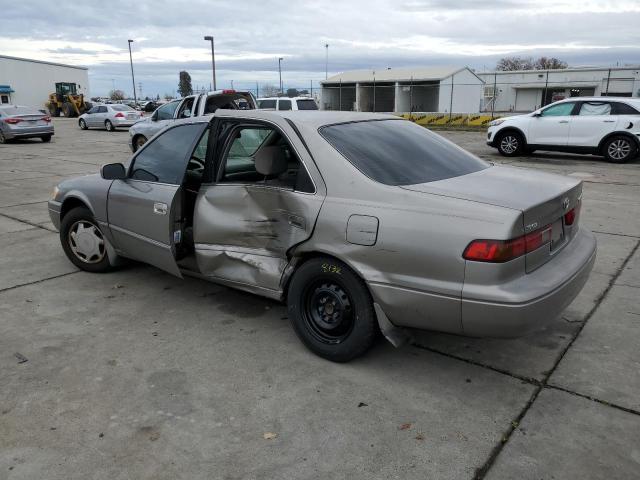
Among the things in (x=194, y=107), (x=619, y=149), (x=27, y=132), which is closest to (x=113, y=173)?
(x=194, y=107)

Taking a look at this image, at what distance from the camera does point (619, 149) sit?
13.2 m

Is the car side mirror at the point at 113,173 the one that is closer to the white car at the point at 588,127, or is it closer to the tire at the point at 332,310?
the tire at the point at 332,310

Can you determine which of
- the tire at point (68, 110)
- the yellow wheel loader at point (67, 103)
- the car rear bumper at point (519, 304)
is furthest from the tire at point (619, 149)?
the tire at point (68, 110)

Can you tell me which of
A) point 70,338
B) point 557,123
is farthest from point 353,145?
point 557,123

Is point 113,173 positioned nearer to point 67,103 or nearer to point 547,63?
point 67,103

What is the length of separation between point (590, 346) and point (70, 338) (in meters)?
3.67

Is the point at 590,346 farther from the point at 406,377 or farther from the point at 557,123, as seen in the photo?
the point at 557,123

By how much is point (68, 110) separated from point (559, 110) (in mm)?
41208

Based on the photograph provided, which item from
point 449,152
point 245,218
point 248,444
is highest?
point 449,152

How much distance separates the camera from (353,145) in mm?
3508

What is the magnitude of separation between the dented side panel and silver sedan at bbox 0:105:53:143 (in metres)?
19.4

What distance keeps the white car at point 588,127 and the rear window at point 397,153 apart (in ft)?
35.5

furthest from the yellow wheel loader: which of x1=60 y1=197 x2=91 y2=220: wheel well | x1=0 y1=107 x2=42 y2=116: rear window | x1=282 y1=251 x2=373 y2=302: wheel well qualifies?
x1=282 y1=251 x2=373 y2=302: wheel well

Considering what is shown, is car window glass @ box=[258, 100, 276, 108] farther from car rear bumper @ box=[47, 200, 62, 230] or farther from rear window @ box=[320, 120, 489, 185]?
rear window @ box=[320, 120, 489, 185]
